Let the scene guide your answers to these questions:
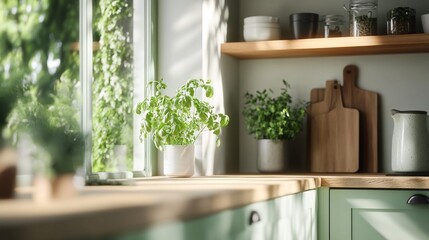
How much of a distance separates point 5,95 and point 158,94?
1517mm

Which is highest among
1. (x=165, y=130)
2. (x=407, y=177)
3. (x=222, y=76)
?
(x=222, y=76)

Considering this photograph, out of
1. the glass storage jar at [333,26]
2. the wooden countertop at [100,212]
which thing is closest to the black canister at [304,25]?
the glass storage jar at [333,26]

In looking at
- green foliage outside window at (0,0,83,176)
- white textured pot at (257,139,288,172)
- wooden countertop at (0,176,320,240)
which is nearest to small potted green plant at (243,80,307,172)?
white textured pot at (257,139,288,172)

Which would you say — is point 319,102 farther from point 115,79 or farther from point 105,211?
point 105,211

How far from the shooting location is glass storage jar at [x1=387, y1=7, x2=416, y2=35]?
11.1 ft

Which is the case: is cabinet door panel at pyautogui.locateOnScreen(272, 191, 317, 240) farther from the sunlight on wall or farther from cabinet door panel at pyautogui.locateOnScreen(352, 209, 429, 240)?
the sunlight on wall

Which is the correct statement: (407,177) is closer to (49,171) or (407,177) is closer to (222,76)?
(222,76)

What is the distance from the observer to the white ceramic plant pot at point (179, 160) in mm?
3029

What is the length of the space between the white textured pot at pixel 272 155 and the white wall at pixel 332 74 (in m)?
0.20

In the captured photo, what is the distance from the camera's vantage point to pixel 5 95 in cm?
151

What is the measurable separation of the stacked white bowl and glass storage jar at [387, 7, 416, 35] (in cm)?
54

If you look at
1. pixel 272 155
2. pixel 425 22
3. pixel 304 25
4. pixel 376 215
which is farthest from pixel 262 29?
pixel 376 215

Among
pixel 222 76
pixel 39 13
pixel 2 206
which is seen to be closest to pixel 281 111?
pixel 222 76

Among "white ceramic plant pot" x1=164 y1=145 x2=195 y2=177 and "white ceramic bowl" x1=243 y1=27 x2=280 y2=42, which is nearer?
"white ceramic plant pot" x1=164 y1=145 x2=195 y2=177
